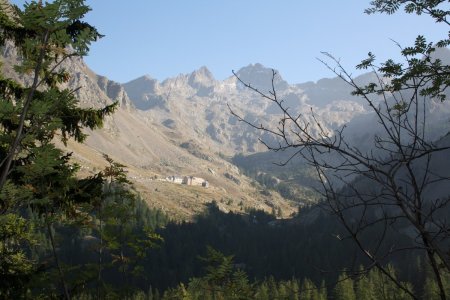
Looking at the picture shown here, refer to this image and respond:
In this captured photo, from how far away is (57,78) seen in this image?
39.0 feet

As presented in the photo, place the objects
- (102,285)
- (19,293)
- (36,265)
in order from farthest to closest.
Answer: (102,285)
(36,265)
(19,293)

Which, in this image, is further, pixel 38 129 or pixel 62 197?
pixel 62 197

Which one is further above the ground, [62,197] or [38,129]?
[38,129]

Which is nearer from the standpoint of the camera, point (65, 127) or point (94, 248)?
point (65, 127)

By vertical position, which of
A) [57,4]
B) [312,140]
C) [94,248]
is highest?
[57,4]

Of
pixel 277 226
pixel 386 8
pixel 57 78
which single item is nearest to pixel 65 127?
pixel 57 78

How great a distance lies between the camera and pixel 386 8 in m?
5.82

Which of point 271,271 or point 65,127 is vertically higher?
point 65,127

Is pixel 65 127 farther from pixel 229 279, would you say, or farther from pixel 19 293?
pixel 229 279

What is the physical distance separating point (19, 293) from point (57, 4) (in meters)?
7.91

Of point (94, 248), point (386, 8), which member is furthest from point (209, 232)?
point (386, 8)

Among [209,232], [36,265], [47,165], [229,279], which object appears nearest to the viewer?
[47,165]

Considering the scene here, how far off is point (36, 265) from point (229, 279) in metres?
5.68

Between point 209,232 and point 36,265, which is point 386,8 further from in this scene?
point 209,232
